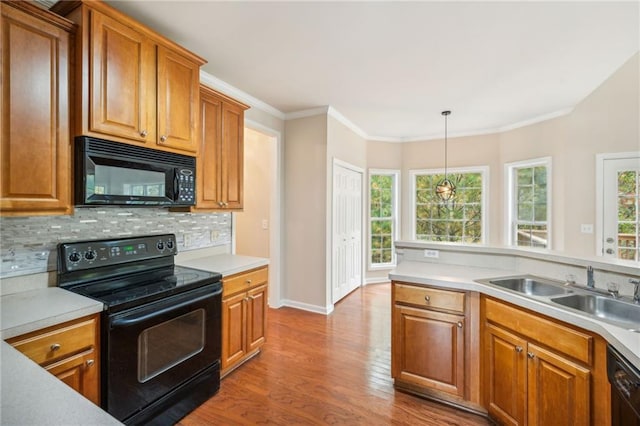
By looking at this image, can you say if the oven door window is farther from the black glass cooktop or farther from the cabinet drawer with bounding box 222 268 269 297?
the cabinet drawer with bounding box 222 268 269 297

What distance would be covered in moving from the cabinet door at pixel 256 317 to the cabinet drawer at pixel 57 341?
1.19 meters

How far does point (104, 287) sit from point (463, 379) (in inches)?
95.0

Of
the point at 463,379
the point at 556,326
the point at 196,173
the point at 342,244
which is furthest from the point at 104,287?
the point at 342,244

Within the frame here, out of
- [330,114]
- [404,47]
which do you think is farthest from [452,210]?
[404,47]

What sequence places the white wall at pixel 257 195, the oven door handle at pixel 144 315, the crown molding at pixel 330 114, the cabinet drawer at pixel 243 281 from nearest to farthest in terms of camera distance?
the oven door handle at pixel 144 315
the cabinet drawer at pixel 243 281
the crown molding at pixel 330 114
the white wall at pixel 257 195

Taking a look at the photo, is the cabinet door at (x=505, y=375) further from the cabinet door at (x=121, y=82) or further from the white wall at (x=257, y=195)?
the white wall at (x=257, y=195)

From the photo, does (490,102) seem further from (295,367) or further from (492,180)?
(295,367)

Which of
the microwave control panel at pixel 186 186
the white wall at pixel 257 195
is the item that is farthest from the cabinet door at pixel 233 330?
the white wall at pixel 257 195

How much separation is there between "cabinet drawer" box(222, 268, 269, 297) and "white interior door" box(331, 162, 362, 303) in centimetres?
147

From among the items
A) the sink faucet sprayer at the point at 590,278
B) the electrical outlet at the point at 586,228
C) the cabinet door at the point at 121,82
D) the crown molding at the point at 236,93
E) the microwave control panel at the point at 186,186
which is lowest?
the sink faucet sprayer at the point at 590,278

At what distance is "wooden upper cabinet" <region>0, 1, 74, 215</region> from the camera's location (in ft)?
4.64

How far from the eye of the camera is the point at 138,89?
6.21 feet

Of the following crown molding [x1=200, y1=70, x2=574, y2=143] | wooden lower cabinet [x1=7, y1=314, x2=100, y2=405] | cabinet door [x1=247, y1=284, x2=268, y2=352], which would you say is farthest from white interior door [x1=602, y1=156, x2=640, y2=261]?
wooden lower cabinet [x1=7, y1=314, x2=100, y2=405]

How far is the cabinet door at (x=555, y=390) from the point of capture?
4.60 feet
